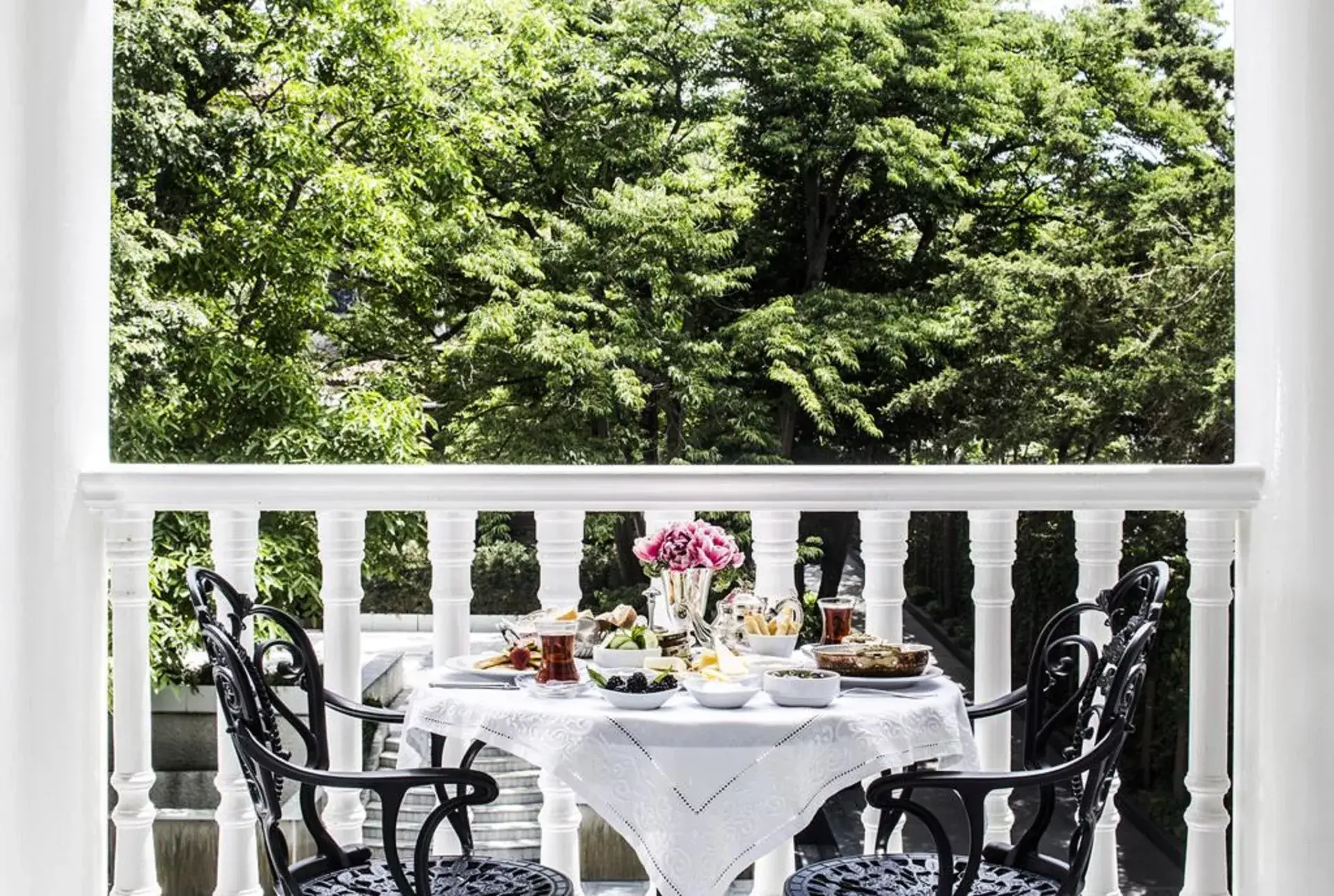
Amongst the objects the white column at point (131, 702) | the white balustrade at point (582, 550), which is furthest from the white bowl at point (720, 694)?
the white column at point (131, 702)

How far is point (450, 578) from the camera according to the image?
6.63ft

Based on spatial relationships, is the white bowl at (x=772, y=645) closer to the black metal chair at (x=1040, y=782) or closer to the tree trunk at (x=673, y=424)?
the black metal chair at (x=1040, y=782)

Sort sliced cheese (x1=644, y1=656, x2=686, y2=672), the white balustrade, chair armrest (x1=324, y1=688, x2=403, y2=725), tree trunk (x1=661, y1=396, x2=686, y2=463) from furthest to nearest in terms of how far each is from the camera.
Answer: tree trunk (x1=661, y1=396, x2=686, y2=463), the white balustrade, chair armrest (x1=324, y1=688, x2=403, y2=725), sliced cheese (x1=644, y1=656, x2=686, y2=672)

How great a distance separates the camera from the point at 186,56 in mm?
9797

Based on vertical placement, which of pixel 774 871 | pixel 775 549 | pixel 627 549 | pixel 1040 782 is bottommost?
pixel 627 549

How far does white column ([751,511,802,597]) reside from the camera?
203cm

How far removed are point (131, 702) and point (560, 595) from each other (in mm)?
626

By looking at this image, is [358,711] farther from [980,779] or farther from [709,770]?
[980,779]

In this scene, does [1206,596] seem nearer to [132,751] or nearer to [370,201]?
[132,751]

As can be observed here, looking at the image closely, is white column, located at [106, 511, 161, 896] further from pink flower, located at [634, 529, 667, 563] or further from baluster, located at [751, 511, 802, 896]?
baluster, located at [751, 511, 802, 896]
